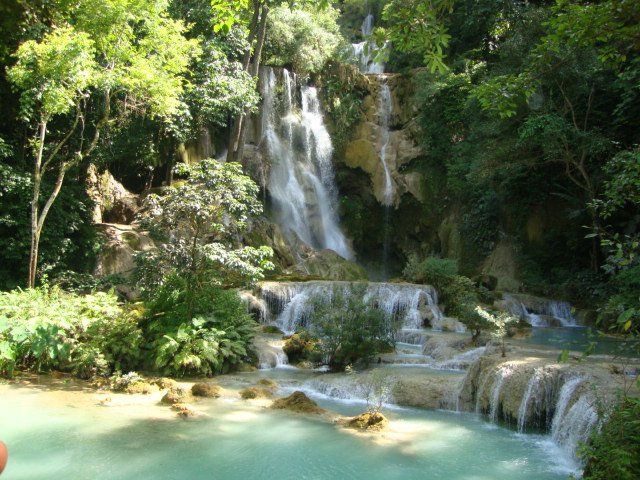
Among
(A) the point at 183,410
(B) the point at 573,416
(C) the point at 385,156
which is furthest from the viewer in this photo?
(C) the point at 385,156

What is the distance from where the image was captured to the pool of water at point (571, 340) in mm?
10791

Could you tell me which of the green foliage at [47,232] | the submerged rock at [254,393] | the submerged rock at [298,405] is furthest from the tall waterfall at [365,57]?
the submerged rock at [298,405]

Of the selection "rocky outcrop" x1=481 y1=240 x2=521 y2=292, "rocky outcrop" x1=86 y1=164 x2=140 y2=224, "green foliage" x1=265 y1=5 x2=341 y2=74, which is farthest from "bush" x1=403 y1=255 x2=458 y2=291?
"green foliage" x1=265 y1=5 x2=341 y2=74

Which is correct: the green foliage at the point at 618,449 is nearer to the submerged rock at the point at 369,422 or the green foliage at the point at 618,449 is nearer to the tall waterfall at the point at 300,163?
the submerged rock at the point at 369,422

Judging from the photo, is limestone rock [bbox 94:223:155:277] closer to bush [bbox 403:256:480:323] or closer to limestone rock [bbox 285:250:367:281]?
limestone rock [bbox 285:250:367:281]

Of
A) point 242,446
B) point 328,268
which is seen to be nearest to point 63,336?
point 242,446

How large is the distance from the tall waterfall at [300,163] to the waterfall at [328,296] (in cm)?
667

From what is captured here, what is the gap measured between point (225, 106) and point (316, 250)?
23.5 ft

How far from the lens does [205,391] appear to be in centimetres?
816

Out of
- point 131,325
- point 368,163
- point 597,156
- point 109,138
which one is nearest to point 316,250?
point 368,163

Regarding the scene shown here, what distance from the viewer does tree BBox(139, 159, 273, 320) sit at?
32.9ft

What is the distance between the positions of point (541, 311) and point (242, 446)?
13.2 metres

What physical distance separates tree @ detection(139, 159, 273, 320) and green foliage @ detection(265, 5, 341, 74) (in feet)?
50.3

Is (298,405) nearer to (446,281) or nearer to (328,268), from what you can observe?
(446,281)
